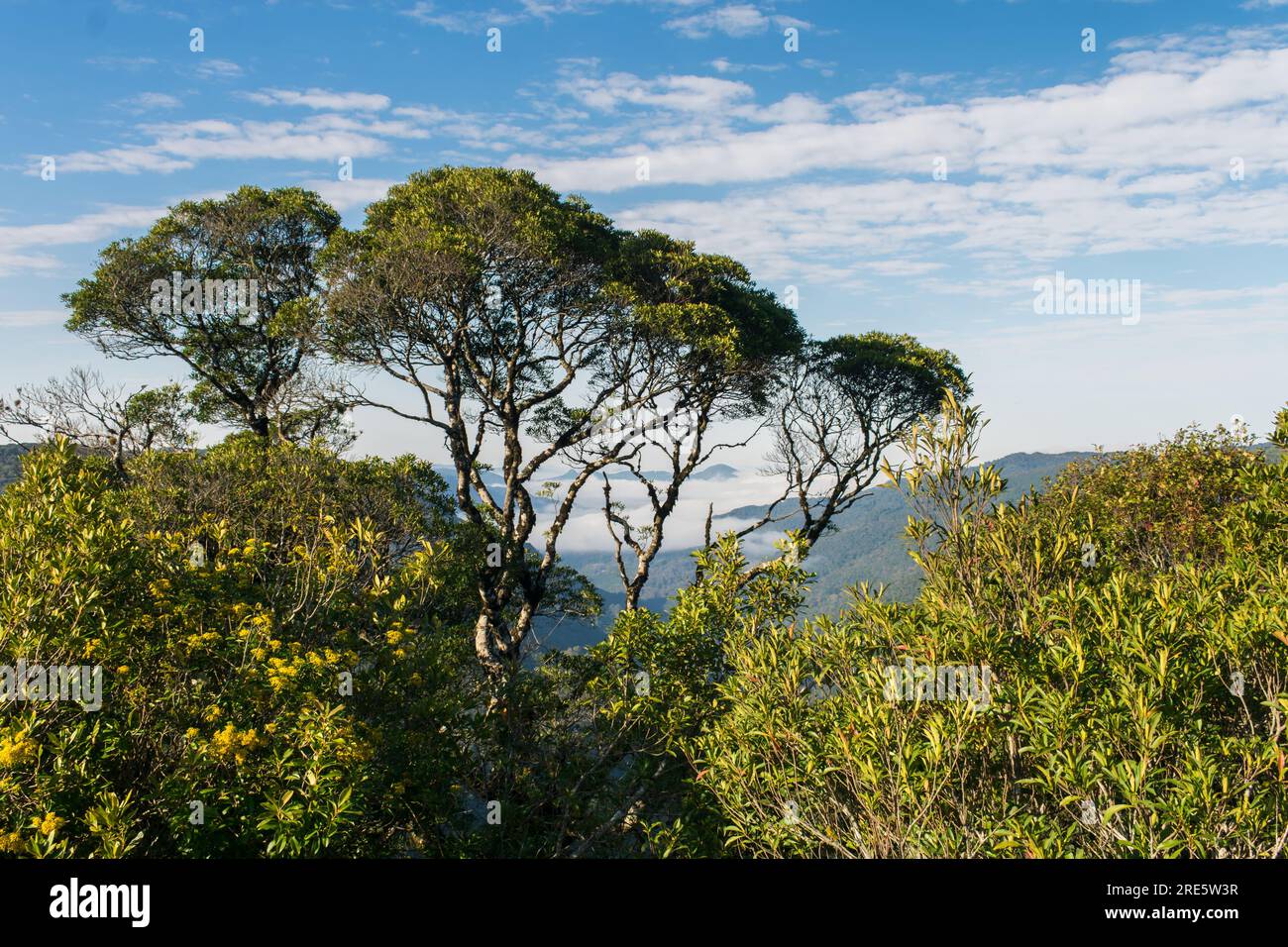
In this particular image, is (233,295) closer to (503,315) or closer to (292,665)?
(503,315)

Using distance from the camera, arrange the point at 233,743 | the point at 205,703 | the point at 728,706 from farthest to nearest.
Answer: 1. the point at 728,706
2. the point at 205,703
3. the point at 233,743

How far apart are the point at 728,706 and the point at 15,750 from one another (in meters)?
7.04

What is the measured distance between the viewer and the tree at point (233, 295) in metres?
21.3

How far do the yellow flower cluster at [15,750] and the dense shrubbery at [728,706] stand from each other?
22 millimetres

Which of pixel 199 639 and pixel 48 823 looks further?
pixel 199 639

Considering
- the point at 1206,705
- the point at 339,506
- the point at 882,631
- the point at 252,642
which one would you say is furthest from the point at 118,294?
the point at 1206,705

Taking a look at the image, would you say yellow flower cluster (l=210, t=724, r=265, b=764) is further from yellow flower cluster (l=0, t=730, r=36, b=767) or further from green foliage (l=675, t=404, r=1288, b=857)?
green foliage (l=675, t=404, r=1288, b=857)

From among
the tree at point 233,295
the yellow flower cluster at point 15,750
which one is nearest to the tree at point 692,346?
the tree at point 233,295

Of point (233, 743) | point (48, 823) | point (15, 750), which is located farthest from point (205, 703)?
point (48, 823)

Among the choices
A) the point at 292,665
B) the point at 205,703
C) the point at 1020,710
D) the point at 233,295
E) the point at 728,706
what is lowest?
the point at 728,706

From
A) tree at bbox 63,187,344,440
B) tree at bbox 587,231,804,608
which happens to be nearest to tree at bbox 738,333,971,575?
tree at bbox 587,231,804,608

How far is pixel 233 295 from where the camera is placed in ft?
71.7

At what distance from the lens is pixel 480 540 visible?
1936 cm
